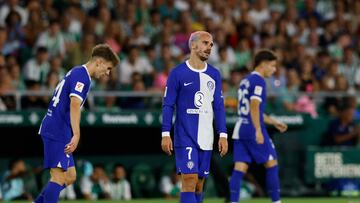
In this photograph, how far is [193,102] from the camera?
1173cm

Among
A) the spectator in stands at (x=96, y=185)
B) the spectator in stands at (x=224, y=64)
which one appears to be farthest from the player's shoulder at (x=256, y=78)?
the spectator in stands at (x=224, y=64)

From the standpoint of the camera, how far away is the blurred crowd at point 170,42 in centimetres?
1906

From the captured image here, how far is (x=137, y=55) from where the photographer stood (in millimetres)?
19875

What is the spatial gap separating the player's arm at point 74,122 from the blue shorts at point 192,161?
1144mm

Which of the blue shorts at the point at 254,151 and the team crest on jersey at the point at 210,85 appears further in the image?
the blue shorts at the point at 254,151

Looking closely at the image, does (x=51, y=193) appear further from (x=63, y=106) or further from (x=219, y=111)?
(x=219, y=111)

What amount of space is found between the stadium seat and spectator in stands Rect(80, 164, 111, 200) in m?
0.66

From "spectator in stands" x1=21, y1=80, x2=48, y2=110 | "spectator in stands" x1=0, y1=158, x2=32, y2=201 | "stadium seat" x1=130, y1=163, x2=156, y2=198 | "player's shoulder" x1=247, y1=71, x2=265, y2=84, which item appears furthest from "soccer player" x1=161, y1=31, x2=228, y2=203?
"stadium seat" x1=130, y1=163, x2=156, y2=198

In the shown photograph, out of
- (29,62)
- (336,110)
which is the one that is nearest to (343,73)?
(336,110)

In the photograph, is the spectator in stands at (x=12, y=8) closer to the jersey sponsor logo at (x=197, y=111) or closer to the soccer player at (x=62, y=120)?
the soccer player at (x=62, y=120)

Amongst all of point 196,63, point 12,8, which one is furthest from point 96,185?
point 196,63

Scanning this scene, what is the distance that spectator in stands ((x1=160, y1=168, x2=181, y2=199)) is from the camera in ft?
62.2

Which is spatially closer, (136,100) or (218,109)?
(218,109)

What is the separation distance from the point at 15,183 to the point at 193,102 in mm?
6901
